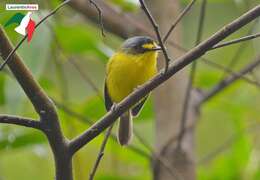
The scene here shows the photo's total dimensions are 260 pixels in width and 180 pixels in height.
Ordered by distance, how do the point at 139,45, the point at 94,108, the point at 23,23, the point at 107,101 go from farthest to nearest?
the point at 94,108, the point at 107,101, the point at 139,45, the point at 23,23

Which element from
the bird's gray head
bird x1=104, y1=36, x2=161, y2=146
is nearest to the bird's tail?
bird x1=104, y1=36, x2=161, y2=146

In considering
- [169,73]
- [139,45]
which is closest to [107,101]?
[139,45]

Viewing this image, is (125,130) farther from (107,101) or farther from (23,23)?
(23,23)

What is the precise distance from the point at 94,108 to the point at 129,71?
0.25m

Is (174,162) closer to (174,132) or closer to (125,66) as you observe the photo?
(174,132)

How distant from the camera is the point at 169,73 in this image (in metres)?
1.29

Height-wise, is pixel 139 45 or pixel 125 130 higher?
pixel 139 45

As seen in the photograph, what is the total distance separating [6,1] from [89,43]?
2.96 ft

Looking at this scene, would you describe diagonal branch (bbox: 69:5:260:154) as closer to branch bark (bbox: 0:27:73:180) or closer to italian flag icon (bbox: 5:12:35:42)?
branch bark (bbox: 0:27:73:180)

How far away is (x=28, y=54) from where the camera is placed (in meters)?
1.64

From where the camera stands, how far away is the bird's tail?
212 centimetres

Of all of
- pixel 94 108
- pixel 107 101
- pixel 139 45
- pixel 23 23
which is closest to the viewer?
pixel 23 23

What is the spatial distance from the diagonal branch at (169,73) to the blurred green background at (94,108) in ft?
1.10

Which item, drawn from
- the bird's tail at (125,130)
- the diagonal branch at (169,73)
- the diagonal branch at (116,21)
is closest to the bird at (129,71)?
the bird's tail at (125,130)
